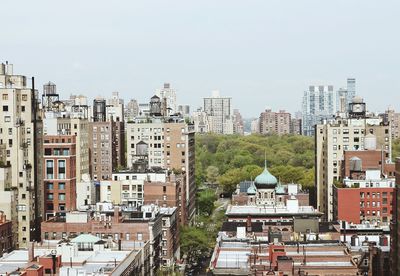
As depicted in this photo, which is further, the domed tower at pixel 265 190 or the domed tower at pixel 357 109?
the domed tower at pixel 357 109

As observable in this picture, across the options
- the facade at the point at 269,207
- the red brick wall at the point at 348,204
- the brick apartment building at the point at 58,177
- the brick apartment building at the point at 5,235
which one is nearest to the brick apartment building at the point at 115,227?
the brick apartment building at the point at 5,235

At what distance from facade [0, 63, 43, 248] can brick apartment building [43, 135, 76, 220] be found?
294 inches

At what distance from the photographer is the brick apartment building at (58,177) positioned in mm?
119688

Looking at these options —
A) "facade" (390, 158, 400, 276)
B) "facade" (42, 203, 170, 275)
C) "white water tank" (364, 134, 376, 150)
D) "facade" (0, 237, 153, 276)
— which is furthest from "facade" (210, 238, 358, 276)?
"white water tank" (364, 134, 376, 150)

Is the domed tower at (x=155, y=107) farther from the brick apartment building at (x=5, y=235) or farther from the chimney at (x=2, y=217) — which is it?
the chimney at (x=2, y=217)

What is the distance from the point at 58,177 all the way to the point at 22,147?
13.8 m

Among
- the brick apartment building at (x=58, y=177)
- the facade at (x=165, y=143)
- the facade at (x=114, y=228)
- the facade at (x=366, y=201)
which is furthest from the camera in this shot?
the facade at (x=165, y=143)

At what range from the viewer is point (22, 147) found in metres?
108

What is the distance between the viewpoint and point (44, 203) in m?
118

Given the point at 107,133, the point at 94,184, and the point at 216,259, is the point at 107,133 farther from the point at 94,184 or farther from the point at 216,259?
the point at 216,259

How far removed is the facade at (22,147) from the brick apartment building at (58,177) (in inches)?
294

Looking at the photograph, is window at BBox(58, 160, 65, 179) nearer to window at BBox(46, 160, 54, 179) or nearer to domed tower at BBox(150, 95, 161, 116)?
window at BBox(46, 160, 54, 179)

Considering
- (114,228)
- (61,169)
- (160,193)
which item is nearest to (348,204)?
(160,193)

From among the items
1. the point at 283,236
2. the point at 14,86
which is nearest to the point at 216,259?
the point at 283,236
